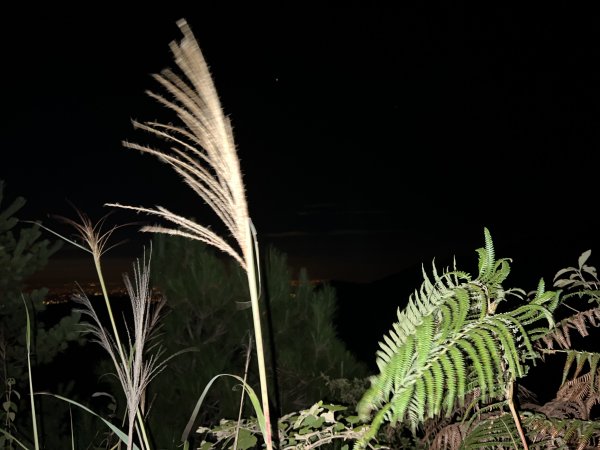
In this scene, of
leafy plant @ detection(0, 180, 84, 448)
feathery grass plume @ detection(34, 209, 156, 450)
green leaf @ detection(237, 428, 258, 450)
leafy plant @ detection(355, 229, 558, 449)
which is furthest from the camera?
leafy plant @ detection(0, 180, 84, 448)

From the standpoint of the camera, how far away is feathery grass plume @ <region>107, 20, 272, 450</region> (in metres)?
1.22

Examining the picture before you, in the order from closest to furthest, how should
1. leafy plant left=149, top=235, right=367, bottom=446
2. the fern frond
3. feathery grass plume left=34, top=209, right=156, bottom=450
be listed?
1. feathery grass plume left=34, top=209, right=156, bottom=450
2. the fern frond
3. leafy plant left=149, top=235, right=367, bottom=446

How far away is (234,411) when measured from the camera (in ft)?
16.5

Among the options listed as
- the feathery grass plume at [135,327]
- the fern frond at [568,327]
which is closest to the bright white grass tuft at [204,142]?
the feathery grass plume at [135,327]

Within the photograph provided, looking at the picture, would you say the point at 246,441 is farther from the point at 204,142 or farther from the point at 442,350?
the point at 204,142

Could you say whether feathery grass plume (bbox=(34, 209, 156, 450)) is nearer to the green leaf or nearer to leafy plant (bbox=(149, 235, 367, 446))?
the green leaf

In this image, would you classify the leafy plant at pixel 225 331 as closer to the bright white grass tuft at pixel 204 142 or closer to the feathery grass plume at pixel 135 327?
the feathery grass plume at pixel 135 327

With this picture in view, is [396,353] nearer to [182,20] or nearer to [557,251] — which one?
[182,20]

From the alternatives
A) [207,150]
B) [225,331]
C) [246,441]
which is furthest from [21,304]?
[207,150]

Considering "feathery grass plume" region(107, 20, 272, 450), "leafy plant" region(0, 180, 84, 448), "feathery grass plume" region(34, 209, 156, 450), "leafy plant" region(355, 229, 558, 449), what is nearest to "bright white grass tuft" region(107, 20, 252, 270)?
"feathery grass plume" region(107, 20, 272, 450)

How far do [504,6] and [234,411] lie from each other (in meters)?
4.58

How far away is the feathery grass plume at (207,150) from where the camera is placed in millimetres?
1222

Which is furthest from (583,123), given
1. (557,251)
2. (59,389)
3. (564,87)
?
(557,251)

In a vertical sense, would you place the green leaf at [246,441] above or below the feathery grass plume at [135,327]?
below
